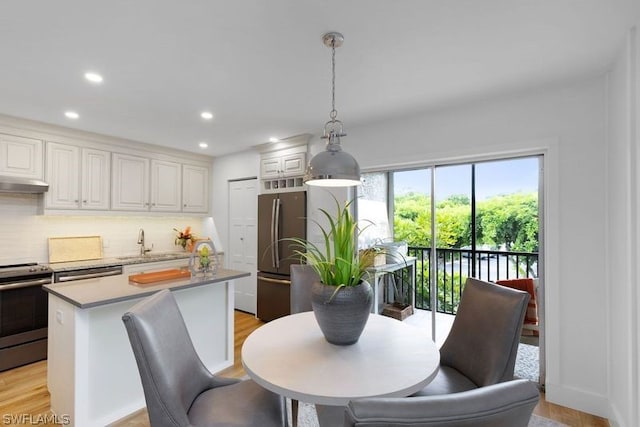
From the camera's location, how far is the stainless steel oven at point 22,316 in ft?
9.61

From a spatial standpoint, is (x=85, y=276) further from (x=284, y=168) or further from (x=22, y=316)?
(x=284, y=168)

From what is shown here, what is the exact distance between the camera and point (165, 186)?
4570 millimetres

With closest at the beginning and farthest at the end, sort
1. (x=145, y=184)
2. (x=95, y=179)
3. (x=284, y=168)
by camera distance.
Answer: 1. (x=95, y=179)
2. (x=284, y=168)
3. (x=145, y=184)

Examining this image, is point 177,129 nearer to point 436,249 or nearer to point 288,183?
point 288,183

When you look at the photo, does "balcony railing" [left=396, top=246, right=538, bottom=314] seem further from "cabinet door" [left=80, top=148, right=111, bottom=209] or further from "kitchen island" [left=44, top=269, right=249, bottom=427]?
"cabinet door" [left=80, top=148, right=111, bottom=209]

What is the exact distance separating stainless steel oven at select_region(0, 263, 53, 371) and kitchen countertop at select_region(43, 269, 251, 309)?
1192 millimetres

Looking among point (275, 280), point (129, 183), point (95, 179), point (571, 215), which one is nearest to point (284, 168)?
point (275, 280)

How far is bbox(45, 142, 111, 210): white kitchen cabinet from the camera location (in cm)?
350

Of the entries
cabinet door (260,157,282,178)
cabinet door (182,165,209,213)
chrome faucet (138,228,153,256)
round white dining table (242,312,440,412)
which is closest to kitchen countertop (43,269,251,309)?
round white dining table (242,312,440,412)

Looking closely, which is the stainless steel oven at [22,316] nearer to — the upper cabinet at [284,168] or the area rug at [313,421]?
the upper cabinet at [284,168]

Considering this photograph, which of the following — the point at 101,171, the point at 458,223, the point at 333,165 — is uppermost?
the point at 101,171

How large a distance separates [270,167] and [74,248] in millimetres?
2681

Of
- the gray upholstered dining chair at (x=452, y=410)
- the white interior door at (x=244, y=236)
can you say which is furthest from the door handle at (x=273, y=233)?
the gray upholstered dining chair at (x=452, y=410)

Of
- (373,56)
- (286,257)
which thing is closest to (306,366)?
(373,56)
